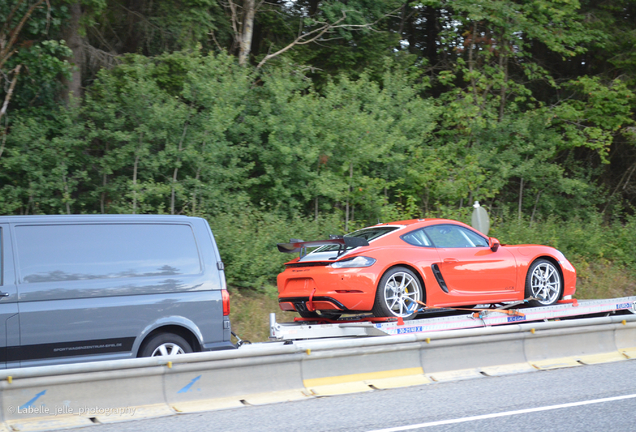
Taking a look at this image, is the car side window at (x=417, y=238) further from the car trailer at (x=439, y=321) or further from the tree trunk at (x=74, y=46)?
the tree trunk at (x=74, y=46)

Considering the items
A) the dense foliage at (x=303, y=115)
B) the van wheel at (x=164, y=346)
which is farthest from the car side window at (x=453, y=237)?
the dense foliage at (x=303, y=115)

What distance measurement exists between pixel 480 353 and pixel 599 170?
60.0 feet

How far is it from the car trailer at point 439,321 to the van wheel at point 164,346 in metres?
1.09

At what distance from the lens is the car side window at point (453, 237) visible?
8.68 m

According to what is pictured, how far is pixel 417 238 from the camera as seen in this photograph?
27.9ft

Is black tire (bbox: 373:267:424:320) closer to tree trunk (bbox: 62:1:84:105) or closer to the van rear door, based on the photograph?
the van rear door

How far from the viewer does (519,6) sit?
21.1 metres

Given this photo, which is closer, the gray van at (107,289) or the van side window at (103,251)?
the gray van at (107,289)

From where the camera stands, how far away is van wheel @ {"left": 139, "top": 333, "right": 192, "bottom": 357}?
6.28 metres

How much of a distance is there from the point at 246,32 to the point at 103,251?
13.0m

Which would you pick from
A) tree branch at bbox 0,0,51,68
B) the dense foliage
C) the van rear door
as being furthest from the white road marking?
tree branch at bbox 0,0,51,68

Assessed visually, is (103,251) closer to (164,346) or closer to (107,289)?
(107,289)

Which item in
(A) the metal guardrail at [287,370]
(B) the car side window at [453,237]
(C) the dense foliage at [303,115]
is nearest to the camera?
(A) the metal guardrail at [287,370]

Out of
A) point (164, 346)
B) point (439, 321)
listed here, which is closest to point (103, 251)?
point (164, 346)
